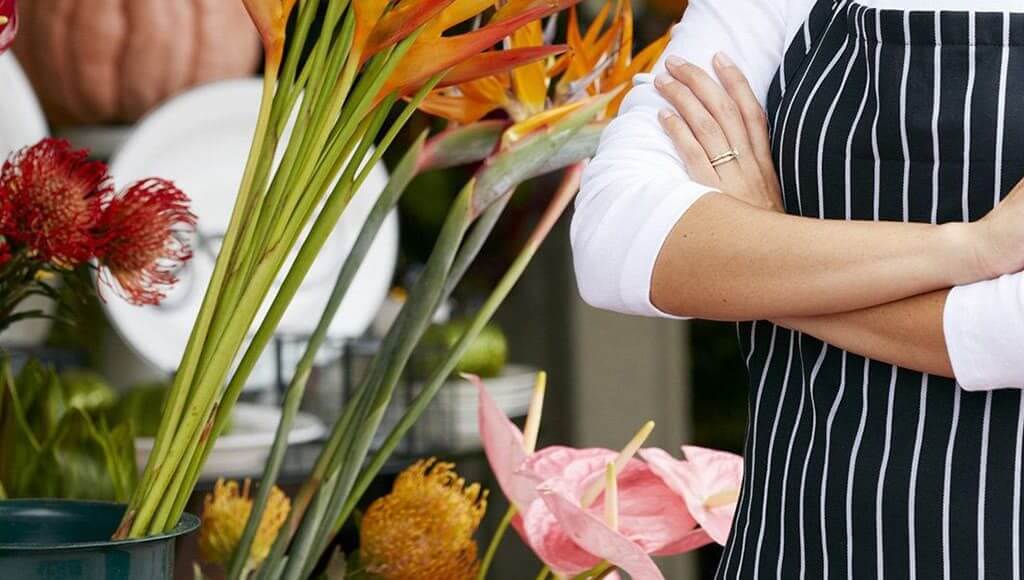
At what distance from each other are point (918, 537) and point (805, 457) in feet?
0.21

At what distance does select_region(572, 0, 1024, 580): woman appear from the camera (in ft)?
1.88

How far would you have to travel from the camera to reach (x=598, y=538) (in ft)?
1.82

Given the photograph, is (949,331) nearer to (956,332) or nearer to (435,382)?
(956,332)

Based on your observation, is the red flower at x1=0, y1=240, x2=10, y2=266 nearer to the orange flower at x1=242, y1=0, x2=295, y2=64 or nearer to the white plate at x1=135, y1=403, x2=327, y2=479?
the orange flower at x1=242, y1=0, x2=295, y2=64

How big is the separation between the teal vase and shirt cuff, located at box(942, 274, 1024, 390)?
1.06 feet

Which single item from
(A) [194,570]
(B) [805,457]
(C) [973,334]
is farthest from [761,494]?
(A) [194,570]

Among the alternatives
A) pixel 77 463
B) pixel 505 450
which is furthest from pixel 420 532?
pixel 77 463

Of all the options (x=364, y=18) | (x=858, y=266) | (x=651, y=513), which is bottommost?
(x=651, y=513)

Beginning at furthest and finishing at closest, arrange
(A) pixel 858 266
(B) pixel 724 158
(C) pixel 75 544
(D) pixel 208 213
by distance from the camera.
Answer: (D) pixel 208 213, (B) pixel 724 158, (A) pixel 858 266, (C) pixel 75 544

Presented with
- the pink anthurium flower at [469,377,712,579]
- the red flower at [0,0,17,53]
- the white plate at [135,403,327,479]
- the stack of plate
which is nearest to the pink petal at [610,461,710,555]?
the pink anthurium flower at [469,377,712,579]

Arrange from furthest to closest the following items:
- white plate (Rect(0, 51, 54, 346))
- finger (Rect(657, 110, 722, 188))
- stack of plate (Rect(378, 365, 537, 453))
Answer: stack of plate (Rect(378, 365, 537, 453)) < white plate (Rect(0, 51, 54, 346)) < finger (Rect(657, 110, 722, 188))

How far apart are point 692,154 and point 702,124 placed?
0.06ft

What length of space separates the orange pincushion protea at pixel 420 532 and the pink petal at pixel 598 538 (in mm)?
84

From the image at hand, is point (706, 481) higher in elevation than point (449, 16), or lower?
lower
